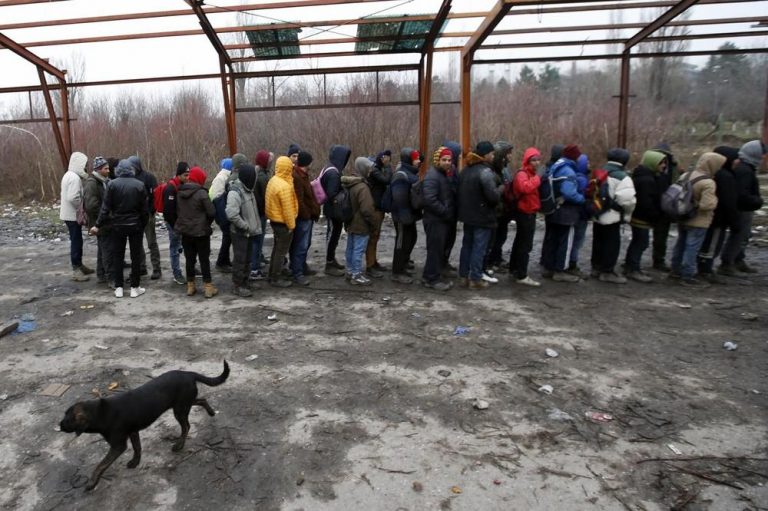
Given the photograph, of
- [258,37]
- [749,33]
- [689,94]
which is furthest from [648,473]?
[689,94]

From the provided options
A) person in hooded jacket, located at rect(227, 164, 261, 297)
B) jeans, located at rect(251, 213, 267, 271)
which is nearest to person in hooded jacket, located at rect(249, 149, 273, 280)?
jeans, located at rect(251, 213, 267, 271)

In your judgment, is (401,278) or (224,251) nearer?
(401,278)

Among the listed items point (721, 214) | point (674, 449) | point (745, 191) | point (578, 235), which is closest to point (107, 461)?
point (674, 449)

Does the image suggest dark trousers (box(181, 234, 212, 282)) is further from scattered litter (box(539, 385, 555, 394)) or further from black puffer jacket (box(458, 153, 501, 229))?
scattered litter (box(539, 385, 555, 394))

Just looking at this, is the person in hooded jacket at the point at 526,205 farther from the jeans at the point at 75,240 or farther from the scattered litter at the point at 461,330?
the jeans at the point at 75,240

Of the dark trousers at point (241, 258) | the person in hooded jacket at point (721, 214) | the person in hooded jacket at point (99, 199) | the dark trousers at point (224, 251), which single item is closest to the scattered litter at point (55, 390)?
the dark trousers at point (241, 258)

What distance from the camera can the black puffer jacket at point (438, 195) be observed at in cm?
627

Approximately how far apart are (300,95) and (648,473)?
32.4 feet

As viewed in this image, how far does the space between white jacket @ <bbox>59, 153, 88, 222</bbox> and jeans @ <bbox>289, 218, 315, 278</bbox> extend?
302 centimetres

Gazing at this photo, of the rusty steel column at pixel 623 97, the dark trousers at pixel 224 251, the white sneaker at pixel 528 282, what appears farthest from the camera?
the rusty steel column at pixel 623 97

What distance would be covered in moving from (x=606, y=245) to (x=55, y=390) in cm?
634

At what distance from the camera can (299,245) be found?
22.4 feet

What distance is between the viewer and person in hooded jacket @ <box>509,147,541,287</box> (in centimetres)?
629

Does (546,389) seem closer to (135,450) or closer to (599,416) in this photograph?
(599,416)
